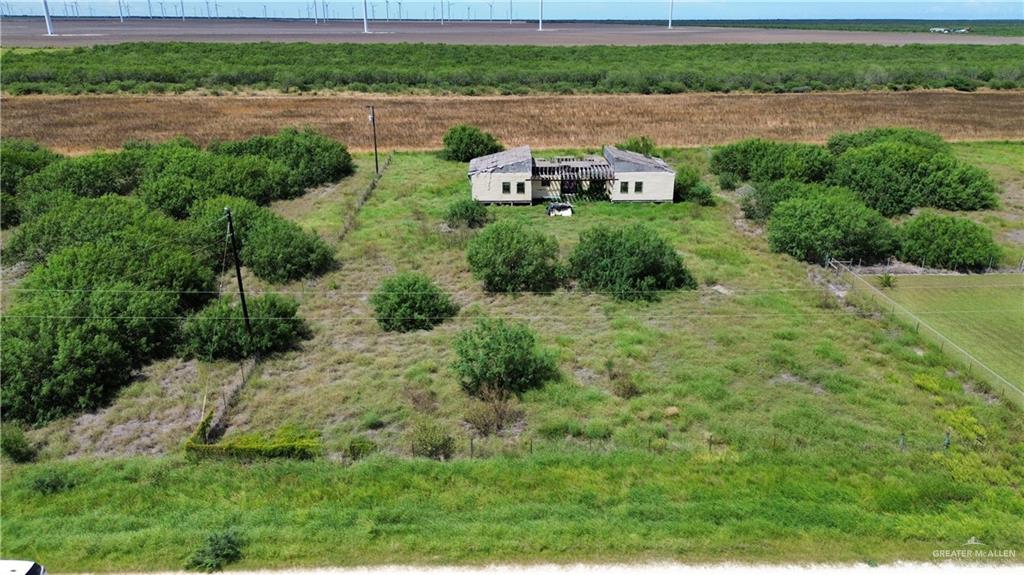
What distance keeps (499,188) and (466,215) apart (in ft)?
14.8

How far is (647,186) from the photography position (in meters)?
43.7

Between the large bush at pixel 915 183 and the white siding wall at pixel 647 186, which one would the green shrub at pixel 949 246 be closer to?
the large bush at pixel 915 183

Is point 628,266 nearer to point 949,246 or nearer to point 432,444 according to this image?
point 432,444

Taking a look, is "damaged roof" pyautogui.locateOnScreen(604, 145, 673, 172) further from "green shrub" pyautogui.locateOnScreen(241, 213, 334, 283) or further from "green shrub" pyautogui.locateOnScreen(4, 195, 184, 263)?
"green shrub" pyautogui.locateOnScreen(4, 195, 184, 263)

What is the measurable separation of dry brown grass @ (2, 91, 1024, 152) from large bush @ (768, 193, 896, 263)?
2963cm

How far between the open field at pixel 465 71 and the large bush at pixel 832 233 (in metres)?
63.1

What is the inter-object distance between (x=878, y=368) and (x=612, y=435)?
11.3 m

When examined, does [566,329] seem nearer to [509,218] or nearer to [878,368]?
[878,368]

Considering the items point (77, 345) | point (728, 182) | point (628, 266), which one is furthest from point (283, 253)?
point (728, 182)

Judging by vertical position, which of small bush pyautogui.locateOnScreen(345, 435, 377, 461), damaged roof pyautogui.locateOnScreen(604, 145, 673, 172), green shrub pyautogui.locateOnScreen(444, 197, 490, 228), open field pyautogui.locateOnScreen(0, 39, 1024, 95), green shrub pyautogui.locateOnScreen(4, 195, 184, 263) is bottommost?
small bush pyautogui.locateOnScreen(345, 435, 377, 461)

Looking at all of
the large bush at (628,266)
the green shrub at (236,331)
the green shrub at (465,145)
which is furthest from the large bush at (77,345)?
the green shrub at (465,145)

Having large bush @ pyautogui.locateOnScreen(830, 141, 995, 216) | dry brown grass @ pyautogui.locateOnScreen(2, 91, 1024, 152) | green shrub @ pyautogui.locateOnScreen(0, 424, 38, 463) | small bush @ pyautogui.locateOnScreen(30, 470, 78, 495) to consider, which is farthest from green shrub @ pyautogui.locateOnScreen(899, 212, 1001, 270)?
green shrub @ pyautogui.locateOnScreen(0, 424, 38, 463)

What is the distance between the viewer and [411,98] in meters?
88.4

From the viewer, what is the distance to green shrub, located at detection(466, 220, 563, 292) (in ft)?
101
